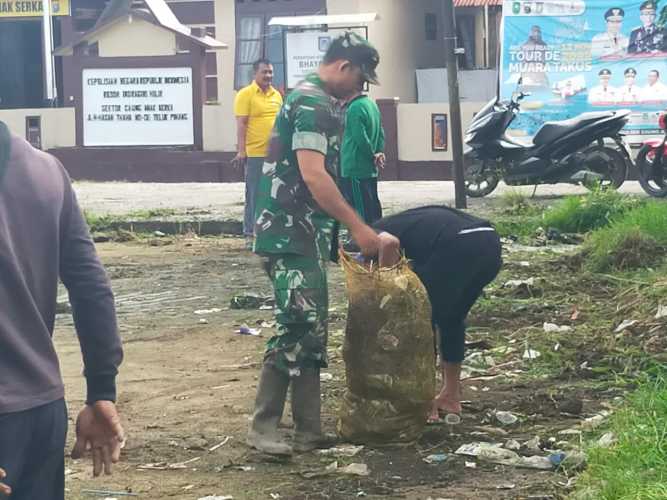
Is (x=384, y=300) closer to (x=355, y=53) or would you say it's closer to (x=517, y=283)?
(x=355, y=53)

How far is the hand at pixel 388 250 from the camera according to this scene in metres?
5.92

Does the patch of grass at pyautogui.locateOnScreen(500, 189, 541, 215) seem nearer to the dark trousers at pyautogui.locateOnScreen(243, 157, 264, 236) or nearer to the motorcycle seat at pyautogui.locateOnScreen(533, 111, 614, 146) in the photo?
the motorcycle seat at pyautogui.locateOnScreen(533, 111, 614, 146)

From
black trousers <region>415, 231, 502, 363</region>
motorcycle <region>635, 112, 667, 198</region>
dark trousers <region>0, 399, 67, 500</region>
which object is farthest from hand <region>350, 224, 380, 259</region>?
motorcycle <region>635, 112, 667, 198</region>

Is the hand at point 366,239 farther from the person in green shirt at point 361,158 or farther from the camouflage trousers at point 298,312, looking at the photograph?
the person in green shirt at point 361,158

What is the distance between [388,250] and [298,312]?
0.47m

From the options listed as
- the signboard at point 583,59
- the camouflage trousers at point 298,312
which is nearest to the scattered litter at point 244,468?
the camouflage trousers at point 298,312

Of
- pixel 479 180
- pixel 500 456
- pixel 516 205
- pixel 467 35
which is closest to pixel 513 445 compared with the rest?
pixel 500 456

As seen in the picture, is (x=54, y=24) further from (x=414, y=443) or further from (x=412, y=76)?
(x=414, y=443)

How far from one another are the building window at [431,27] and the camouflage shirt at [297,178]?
22.5 m

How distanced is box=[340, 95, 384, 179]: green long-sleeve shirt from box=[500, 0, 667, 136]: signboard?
32.8 feet

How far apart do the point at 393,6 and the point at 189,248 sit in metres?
13.3

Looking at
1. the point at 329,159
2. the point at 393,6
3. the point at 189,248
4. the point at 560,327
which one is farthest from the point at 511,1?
the point at 329,159

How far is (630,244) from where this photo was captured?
10289 millimetres

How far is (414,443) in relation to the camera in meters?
6.08
